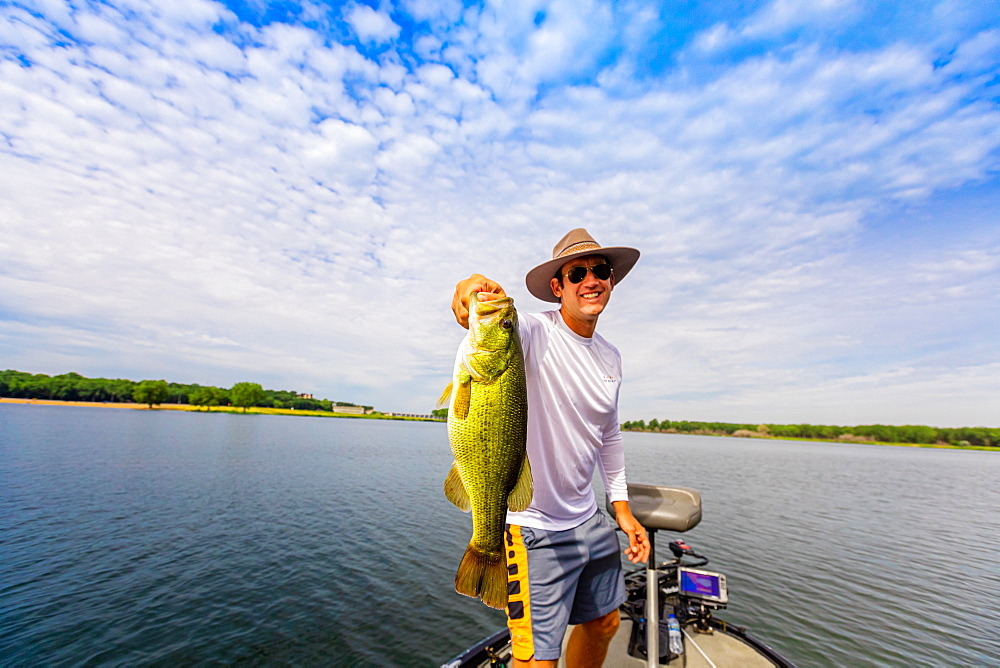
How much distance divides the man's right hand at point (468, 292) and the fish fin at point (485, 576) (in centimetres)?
133

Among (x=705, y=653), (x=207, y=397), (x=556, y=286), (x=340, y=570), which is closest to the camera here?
(x=556, y=286)

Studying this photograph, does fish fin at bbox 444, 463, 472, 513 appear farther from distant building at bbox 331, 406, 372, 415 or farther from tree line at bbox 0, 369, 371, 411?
distant building at bbox 331, 406, 372, 415

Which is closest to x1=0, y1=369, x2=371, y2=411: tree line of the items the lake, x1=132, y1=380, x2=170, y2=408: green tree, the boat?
x1=132, y1=380, x2=170, y2=408: green tree

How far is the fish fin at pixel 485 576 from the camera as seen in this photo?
2.43m

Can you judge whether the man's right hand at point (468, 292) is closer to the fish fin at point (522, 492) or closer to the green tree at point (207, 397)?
the fish fin at point (522, 492)

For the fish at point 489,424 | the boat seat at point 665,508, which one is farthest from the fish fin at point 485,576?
the boat seat at point 665,508

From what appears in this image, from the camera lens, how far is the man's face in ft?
9.84

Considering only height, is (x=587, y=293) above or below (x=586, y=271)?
below

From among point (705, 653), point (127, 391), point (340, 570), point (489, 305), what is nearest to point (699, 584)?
point (705, 653)

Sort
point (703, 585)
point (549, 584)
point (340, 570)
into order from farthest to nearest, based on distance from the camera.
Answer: point (340, 570) < point (703, 585) < point (549, 584)

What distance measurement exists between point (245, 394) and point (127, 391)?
1222 inches

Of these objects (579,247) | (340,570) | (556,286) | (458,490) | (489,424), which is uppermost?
(579,247)

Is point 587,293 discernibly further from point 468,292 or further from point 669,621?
point 669,621

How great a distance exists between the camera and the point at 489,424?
2.32 metres
